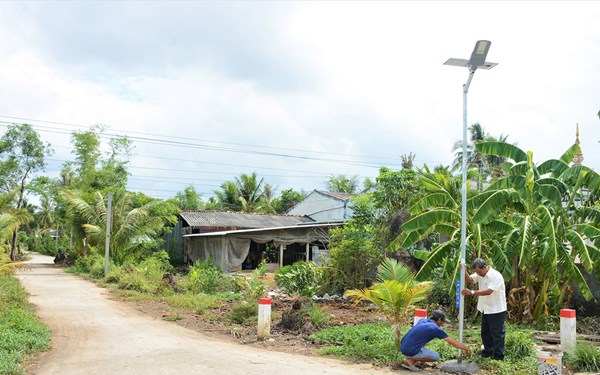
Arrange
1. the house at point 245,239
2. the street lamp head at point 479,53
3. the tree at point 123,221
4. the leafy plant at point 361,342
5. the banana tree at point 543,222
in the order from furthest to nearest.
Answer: the house at point 245,239, the tree at point 123,221, the banana tree at point 543,222, the leafy plant at point 361,342, the street lamp head at point 479,53

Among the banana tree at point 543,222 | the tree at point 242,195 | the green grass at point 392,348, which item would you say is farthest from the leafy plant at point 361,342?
the tree at point 242,195

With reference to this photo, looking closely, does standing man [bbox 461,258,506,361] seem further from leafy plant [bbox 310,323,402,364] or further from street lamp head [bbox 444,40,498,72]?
street lamp head [bbox 444,40,498,72]

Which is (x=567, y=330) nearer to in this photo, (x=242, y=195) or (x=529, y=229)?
(x=529, y=229)

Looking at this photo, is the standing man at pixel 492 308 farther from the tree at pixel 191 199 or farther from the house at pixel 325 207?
the tree at pixel 191 199

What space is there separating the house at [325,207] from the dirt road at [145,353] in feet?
76.1

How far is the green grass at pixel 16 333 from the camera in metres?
7.49

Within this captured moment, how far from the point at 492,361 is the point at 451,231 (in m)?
4.71

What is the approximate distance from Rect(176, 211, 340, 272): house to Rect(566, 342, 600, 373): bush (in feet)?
62.4

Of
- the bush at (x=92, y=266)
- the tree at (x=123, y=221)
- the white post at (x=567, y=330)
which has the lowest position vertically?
the bush at (x=92, y=266)

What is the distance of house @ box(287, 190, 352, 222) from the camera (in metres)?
36.0

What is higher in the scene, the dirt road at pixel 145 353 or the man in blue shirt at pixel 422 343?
the man in blue shirt at pixel 422 343

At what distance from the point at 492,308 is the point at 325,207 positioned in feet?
101

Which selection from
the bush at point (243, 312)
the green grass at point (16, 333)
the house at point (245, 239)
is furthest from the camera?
the house at point (245, 239)

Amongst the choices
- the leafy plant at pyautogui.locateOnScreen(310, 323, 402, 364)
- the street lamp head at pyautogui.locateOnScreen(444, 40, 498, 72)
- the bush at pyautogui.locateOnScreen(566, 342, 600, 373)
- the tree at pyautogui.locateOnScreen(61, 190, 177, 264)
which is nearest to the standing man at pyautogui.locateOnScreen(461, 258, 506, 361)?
the bush at pyautogui.locateOnScreen(566, 342, 600, 373)
